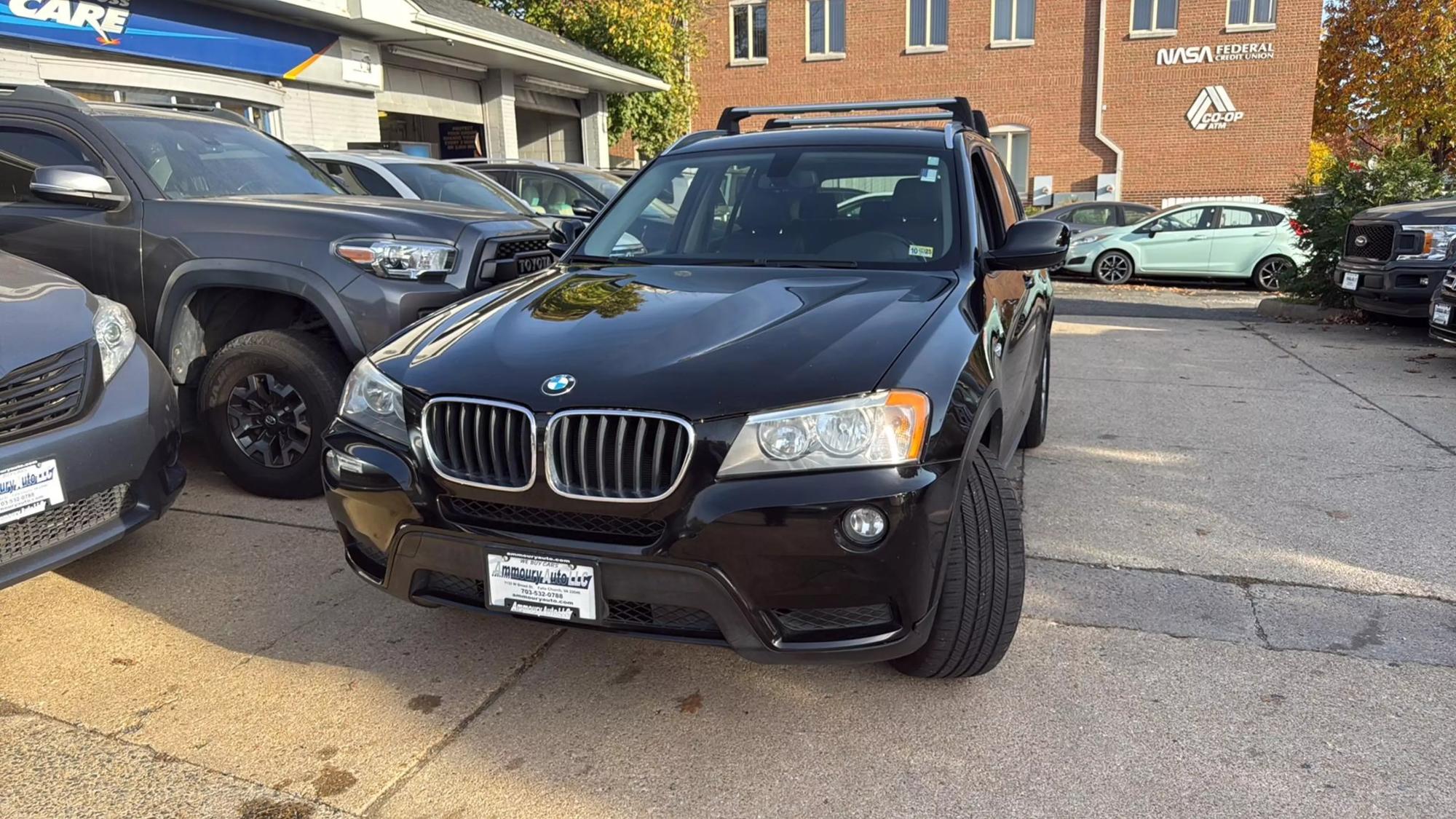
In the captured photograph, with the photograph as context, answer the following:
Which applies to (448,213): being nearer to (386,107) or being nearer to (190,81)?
(190,81)

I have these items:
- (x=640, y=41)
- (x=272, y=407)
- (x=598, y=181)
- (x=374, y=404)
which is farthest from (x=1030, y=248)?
(x=640, y=41)

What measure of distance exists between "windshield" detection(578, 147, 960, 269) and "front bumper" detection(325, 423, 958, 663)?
133cm

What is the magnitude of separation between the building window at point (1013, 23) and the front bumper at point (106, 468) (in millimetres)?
27470

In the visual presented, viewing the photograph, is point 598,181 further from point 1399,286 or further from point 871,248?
point 1399,286

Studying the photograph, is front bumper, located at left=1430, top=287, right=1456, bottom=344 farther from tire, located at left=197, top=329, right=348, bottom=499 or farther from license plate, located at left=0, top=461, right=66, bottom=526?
license plate, located at left=0, top=461, right=66, bottom=526

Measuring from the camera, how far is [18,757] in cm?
267

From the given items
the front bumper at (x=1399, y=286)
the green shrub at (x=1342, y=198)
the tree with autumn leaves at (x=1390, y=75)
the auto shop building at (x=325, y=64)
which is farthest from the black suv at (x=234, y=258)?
the tree with autumn leaves at (x=1390, y=75)

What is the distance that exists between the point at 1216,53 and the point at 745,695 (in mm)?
28305

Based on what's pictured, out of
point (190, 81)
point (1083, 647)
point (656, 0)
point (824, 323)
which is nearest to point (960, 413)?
point (824, 323)

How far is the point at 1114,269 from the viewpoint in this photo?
15648 mm

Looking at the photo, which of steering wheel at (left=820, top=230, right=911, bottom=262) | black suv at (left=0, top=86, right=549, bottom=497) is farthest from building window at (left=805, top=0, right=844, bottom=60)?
steering wheel at (left=820, top=230, right=911, bottom=262)

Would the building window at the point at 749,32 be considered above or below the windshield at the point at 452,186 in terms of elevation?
above

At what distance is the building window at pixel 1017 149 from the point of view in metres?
27.8

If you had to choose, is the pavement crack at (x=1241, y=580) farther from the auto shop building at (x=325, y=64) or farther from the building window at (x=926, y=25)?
the building window at (x=926, y=25)
